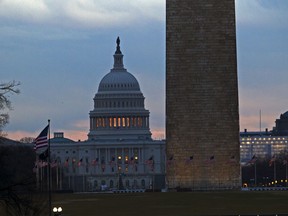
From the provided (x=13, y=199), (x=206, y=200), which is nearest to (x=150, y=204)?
(x=206, y=200)

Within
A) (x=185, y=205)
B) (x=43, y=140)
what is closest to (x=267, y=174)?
(x=185, y=205)

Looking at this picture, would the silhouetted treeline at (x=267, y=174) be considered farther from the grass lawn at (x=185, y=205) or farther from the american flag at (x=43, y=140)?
the american flag at (x=43, y=140)

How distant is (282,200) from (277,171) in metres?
83.5

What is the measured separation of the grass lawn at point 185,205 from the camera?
63906 mm

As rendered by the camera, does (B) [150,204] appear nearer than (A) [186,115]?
Yes

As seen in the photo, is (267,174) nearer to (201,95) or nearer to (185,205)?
Answer: (201,95)

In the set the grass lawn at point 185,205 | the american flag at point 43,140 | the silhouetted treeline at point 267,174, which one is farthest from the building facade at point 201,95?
the silhouetted treeline at point 267,174

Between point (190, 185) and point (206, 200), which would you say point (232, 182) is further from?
point (206, 200)

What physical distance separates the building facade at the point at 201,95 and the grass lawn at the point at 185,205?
8.87 meters

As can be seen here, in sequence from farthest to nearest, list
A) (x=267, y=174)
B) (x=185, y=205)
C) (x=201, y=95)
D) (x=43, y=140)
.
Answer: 1. (x=267, y=174)
2. (x=201, y=95)
3. (x=185, y=205)
4. (x=43, y=140)

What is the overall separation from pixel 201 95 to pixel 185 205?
2634cm

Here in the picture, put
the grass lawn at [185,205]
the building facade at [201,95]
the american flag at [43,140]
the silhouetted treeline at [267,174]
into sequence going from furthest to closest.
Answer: the silhouetted treeline at [267,174]
the building facade at [201,95]
the grass lawn at [185,205]
the american flag at [43,140]

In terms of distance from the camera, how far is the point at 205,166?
96250mm

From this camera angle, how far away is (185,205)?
7131 cm
